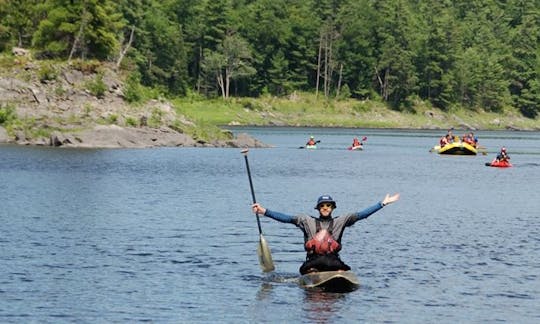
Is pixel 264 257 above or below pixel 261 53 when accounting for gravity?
below

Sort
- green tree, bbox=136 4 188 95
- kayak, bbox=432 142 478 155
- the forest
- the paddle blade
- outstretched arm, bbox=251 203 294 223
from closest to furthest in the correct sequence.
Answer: outstretched arm, bbox=251 203 294 223
the paddle blade
kayak, bbox=432 142 478 155
green tree, bbox=136 4 188 95
the forest

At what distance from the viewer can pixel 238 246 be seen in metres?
37.3

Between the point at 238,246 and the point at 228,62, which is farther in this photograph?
the point at 228,62

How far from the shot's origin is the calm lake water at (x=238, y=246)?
86.4ft

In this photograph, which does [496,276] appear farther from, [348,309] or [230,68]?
[230,68]

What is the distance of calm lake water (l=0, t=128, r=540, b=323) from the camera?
26344mm

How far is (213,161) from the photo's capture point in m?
86.3

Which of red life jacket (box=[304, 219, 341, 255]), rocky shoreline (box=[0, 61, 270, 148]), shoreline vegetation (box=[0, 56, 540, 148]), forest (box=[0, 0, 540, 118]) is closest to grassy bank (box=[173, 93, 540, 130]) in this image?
forest (box=[0, 0, 540, 118])

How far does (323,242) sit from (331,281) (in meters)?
1.12

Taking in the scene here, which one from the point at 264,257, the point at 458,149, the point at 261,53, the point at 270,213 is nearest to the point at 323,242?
the point at 270,213

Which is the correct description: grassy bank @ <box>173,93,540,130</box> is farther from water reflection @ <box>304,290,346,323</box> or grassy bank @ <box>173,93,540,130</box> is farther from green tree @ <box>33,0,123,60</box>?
water reflection @ <box>304,290,346,323</box>

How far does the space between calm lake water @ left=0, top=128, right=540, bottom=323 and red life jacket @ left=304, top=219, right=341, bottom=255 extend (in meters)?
1.26

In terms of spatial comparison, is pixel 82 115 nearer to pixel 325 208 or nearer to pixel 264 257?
pixel 264 257

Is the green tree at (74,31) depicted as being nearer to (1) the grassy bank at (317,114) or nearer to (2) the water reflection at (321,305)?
(1) the grassy bank at (317,114)
